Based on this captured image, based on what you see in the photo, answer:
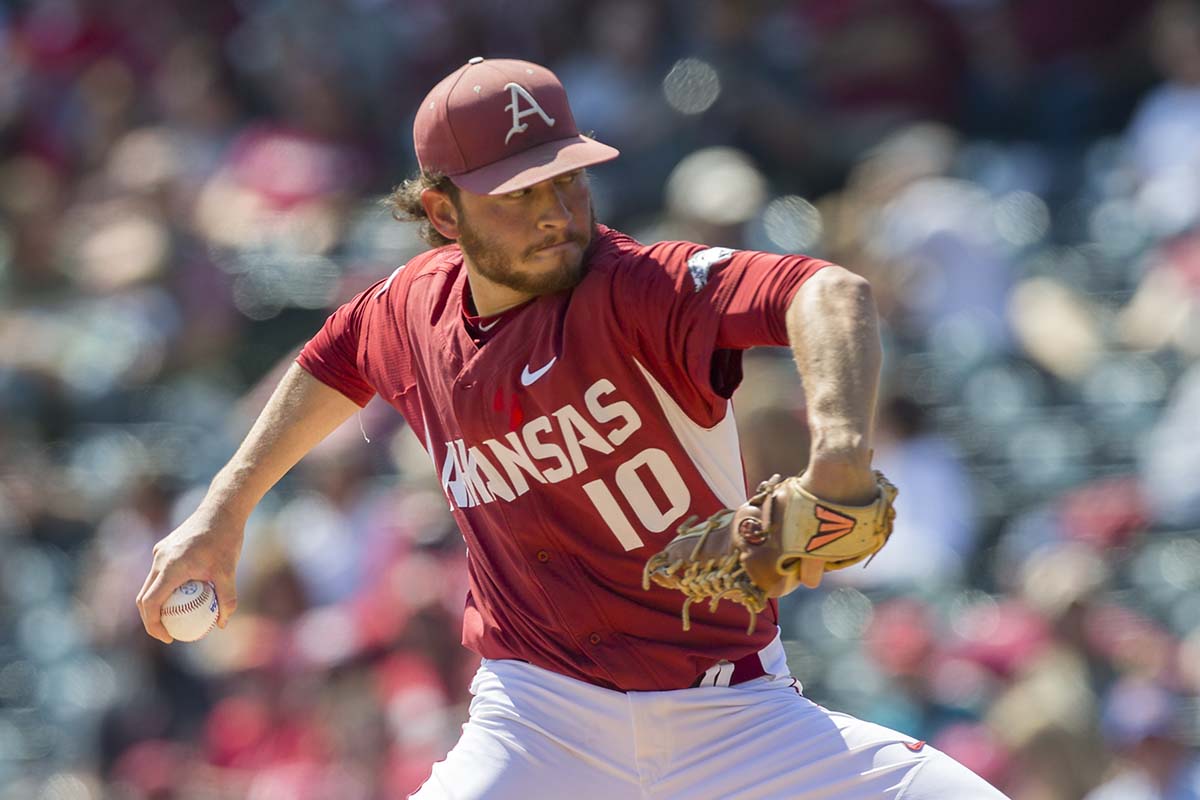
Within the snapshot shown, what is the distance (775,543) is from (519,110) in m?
1.12

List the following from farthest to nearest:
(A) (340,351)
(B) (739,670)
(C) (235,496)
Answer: (A) (340,351)
(C) (235,496)
(B) (739,670)

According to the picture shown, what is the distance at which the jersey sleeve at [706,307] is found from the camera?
9.95ft

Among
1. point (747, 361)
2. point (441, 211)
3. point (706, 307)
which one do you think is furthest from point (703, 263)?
point (747, 361)

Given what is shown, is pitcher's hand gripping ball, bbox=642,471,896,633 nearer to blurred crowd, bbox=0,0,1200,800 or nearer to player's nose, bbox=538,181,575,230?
player's nose, bbox=538,181,575,230

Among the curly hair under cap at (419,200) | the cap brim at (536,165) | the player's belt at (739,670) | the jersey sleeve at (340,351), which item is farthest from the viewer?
the jersey sleeve at (340,351)

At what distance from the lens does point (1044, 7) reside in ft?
30.1

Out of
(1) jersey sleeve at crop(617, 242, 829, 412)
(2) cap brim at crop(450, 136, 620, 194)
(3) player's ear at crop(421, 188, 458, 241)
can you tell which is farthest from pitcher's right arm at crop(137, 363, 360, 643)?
(1) jersey sleeve at crop(617, 242, 829, 412)

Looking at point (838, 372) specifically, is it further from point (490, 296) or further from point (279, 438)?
point (279, 438)

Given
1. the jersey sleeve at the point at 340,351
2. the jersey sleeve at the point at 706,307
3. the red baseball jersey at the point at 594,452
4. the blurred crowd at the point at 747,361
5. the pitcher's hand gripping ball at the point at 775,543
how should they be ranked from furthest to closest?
the blurred crowd at the point at 747,361 < the jersey sleeve at the point at 340,351 < the red baseball jersey at the point at 594,452 < the jersey sleeve at the point at 706,307 < the pitcher's hand gripping ball at the point at 775,543

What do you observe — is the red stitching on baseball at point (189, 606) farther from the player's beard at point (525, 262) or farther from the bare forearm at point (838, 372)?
the bare forearm at point (838, 372)

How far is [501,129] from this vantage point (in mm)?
3479

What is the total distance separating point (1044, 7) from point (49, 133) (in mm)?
5753

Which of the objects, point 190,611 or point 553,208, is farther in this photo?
point 190,611

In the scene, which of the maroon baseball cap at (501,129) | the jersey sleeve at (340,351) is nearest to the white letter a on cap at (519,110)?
the maroon baseball cap at (501,129)
